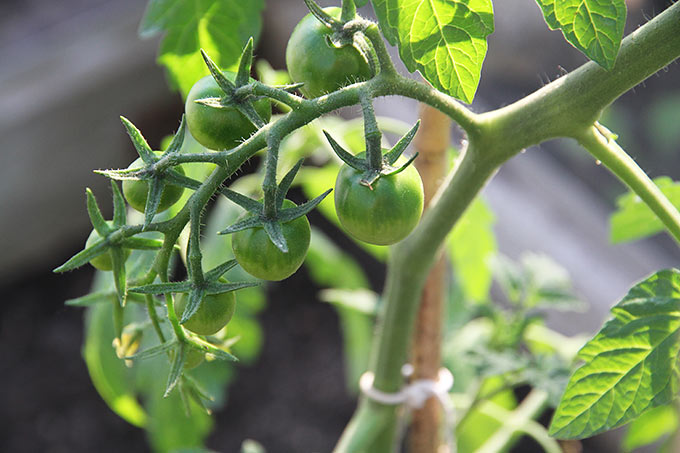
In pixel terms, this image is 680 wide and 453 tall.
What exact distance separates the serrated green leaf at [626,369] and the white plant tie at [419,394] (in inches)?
9.2

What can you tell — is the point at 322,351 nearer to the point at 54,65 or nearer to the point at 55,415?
the point at 55,415

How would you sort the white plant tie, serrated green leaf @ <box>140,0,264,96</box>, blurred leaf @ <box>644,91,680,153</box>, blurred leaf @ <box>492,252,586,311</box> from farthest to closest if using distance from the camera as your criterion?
blurred leaf @ <box>644,91,680,153</box>
blurred leaf @ <box>492,252,586,311</box>
the white plant tie
serrated green leaf @ <box>140,0,264,96</box>

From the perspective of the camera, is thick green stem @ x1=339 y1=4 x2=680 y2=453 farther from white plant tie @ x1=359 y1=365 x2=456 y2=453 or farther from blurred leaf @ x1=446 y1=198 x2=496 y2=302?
blurred leaf @ x1=446 y1=198 x2=496 y2=302

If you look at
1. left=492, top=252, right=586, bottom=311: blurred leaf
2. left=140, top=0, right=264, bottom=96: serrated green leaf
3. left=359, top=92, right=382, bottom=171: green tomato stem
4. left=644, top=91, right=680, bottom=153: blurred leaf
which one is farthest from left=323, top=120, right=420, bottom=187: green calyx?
left=644, top=91, right=680, bottom=153: blurred leaf

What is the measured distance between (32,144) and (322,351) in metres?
0.89

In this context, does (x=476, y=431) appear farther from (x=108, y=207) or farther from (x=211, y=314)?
(x=108, y=207)

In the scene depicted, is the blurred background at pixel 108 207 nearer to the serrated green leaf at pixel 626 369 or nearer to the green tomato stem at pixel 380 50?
the serrated green leaf at pixel 626 369

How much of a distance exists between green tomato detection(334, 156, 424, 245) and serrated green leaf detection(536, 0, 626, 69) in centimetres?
11

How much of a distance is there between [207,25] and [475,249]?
0.44 meters

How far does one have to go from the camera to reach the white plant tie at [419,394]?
66 centimetres

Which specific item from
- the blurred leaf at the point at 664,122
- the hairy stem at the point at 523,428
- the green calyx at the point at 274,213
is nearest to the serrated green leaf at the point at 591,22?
the green calyx at the point at 274,213

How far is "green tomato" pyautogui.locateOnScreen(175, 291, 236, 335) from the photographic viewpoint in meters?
0.40

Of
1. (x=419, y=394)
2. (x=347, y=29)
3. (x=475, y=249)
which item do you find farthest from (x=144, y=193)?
(x=475, y=249)

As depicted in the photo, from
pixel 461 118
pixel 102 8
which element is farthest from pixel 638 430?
pixel 102 8
